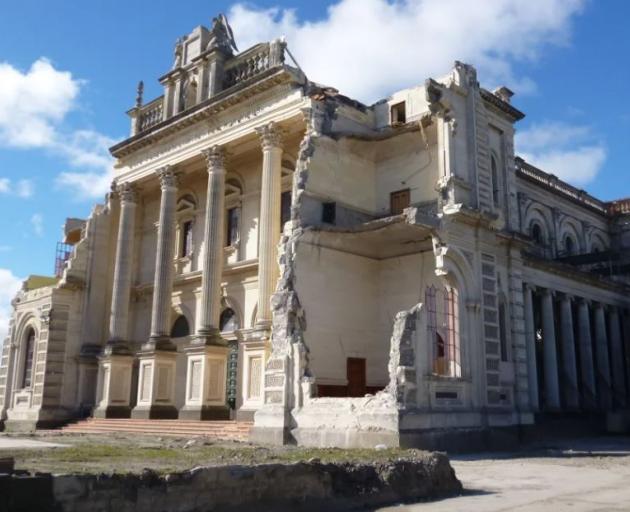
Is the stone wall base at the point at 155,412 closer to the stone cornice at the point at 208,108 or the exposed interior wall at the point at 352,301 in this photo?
the exposed interior wall at the point at 352,301

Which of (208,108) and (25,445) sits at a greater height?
(208,108)

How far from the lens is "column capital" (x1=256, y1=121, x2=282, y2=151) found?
26656mm

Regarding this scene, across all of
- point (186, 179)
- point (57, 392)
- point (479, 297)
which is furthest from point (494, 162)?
point (57, 392)

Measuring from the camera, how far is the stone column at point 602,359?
2944cm

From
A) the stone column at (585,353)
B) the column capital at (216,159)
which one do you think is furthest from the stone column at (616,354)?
the column capital at (216,159)

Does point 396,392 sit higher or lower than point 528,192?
lower

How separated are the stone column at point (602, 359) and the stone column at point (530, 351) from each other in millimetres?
5910

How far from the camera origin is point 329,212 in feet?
75.9

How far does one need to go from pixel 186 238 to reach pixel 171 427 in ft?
36.3

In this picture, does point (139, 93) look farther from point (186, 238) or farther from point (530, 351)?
point (530, 351)

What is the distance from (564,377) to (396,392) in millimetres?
12857

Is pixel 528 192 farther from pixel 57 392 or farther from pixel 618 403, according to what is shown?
pixel 57 392

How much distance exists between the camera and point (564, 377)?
90.8 ft

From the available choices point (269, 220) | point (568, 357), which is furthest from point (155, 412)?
point (568, 357)
